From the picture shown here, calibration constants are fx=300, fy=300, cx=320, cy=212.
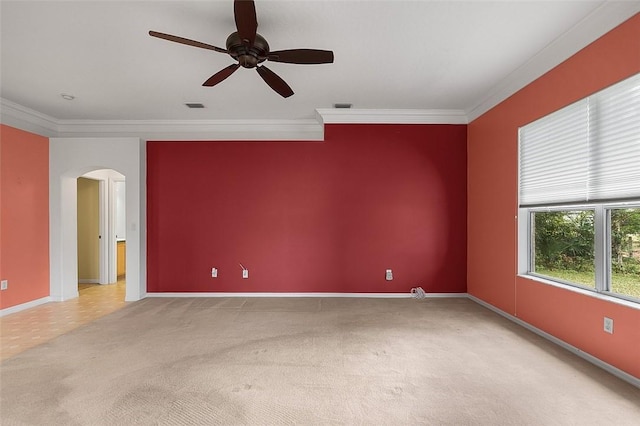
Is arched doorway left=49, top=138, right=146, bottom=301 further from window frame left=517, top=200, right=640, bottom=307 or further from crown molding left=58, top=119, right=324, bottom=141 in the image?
window frame left=517, top=200, right=640, bottom=307

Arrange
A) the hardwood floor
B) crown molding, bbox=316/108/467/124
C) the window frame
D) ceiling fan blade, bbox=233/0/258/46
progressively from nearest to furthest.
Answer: ceiling fan blade, bbox=233/0/258/46 → the window frame → the hardwood floor → crown molding, bbox=316/108/467/124

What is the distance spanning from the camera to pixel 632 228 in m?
2.41

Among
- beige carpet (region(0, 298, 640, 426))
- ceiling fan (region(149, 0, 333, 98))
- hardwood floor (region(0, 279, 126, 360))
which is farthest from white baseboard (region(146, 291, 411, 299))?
ceiling fan (region(149, 0, 333, 98))

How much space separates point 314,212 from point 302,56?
2697mm

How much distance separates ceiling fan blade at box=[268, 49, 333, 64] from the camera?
2232mm

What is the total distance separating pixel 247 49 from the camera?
225 cm

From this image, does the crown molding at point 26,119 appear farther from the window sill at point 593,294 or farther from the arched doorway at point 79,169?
the window sill at point 593,294

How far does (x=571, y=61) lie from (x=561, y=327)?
2.42m

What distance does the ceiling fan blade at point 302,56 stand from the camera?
2232mm

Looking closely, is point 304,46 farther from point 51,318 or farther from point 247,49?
point 51,318

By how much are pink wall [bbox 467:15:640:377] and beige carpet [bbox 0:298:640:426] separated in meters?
0.25

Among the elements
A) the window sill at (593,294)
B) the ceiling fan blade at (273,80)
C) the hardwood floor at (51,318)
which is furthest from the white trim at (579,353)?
the hardwood floor at (51,318)

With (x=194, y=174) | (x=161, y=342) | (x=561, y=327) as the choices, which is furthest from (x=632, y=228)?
(x=194, y=174)

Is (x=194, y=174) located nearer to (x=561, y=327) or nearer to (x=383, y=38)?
(x=383, y=38)
